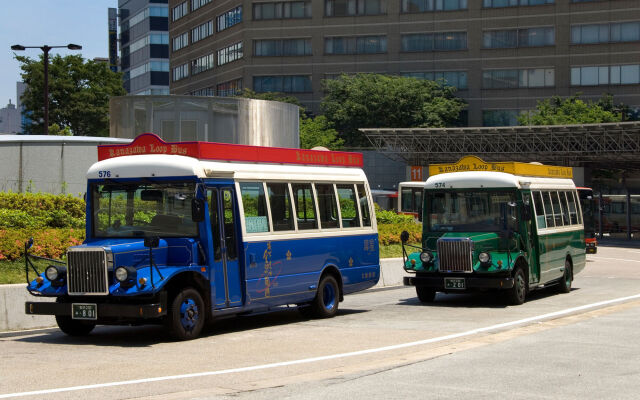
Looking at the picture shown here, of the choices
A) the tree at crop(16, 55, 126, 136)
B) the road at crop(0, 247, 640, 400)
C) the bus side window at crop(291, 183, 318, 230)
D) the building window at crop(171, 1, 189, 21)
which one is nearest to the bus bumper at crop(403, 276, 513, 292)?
the road at crop(0, 247, 640, 400)

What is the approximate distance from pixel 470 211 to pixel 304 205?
4.78 metres

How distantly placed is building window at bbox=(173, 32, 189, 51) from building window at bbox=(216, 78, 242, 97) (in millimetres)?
11964

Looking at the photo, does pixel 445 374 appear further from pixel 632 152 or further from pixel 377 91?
pixel 377 91

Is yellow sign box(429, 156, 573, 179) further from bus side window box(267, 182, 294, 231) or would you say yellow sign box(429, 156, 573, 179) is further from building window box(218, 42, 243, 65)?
building window box(218, 42, 243, 65)

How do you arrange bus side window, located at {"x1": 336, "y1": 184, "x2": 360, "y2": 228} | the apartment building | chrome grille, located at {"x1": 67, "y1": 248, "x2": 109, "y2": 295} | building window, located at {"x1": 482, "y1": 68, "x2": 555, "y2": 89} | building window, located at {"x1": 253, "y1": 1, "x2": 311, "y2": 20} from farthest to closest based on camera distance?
building window, located at {"x1": 253, "y1": 1, "x2": 311, "y2": 20}, building window, located at {"x1": 482, "y1": 68, "x2": 555, "y2": 89}, the apartment building, bus side window, located at {"x1": 336, "y1": 184, "x2": 360, "y2": 228}, chrome grille, located at {"x1": 67, "y1": 248, "x2": 109, "y2": 295}

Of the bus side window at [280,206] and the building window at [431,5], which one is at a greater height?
the building window at [431,5]

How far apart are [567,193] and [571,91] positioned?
203 feet

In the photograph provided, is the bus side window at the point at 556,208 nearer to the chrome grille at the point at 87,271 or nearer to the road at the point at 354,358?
the road at the point at 354,358

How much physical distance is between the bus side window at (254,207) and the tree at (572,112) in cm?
6233

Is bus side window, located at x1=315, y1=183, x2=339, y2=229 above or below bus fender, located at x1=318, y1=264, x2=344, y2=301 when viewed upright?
above

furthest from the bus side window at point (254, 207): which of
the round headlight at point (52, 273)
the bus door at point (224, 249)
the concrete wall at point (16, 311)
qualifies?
the concrete wall at point (16, 311)

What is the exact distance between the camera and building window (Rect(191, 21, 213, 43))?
103 metres

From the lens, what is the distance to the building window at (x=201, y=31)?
10338 centimetres

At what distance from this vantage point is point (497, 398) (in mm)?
9164
